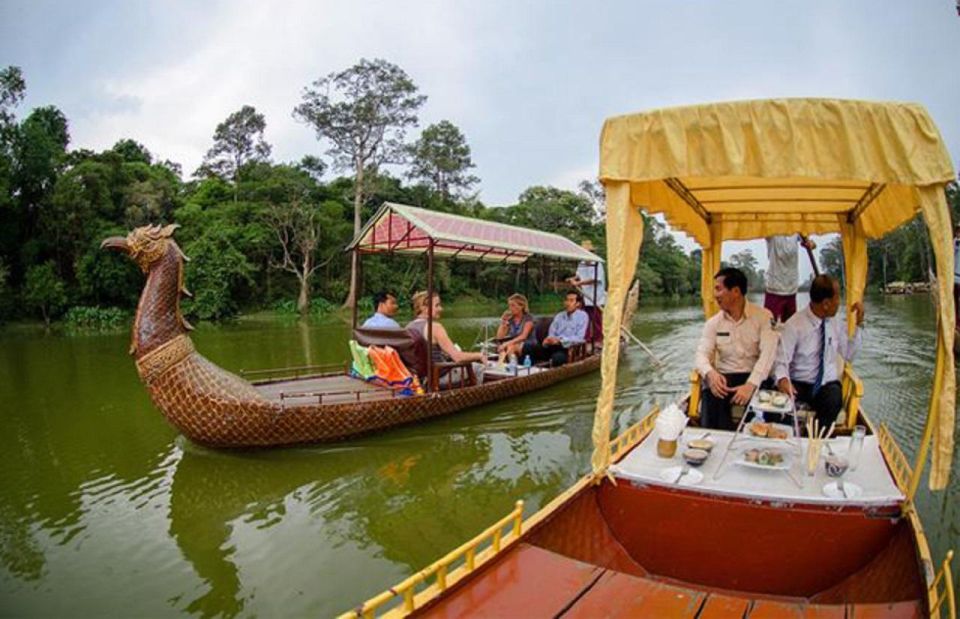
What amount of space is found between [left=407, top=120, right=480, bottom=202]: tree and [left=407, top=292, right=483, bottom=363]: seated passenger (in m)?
34.4

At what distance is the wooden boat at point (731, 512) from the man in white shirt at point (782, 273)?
3.90m

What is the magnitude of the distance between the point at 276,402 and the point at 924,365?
1220cm

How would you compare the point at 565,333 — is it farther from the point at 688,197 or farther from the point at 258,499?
the point at 258,499

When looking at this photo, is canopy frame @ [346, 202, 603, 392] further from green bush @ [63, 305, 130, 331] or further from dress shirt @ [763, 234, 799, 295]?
green bush @ [63, 305, 130, 331]

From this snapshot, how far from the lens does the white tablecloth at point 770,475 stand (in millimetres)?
3055

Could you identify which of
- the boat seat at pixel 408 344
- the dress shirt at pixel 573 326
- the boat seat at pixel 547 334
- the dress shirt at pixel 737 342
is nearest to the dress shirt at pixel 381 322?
the boat seat at pixel 408 344

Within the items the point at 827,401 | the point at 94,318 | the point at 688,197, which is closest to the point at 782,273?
the point at 827,401

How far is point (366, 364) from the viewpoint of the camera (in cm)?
791

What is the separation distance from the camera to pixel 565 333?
10773mm

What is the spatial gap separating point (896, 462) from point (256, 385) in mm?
7014

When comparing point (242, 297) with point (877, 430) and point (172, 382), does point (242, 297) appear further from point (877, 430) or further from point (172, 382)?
point (877, 430)

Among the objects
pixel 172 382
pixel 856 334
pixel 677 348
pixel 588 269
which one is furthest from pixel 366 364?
pixel 677 348

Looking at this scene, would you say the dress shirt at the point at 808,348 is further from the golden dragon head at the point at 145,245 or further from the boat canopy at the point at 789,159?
the golden dragon head at the point at 145,245

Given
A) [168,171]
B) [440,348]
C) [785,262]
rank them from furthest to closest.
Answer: [168,171]
[440,348]
[785,262]
